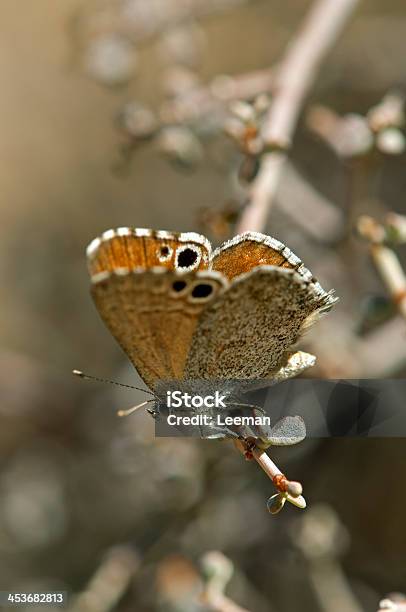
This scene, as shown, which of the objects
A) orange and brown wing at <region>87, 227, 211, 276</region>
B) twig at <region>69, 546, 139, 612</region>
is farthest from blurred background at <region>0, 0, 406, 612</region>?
orange and brown wing at <region>87, 227, 211, 276</region>

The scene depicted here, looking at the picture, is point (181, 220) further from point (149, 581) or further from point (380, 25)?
point (149, 581)

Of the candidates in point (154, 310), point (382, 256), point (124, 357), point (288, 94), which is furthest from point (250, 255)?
point (124, 357)

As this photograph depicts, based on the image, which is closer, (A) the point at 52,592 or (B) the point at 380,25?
(A) the point at 52,592

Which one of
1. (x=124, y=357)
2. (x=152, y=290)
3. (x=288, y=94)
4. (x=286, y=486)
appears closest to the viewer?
(x=286, y=486)

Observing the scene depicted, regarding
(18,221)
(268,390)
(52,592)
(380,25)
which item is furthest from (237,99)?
(18,221)
